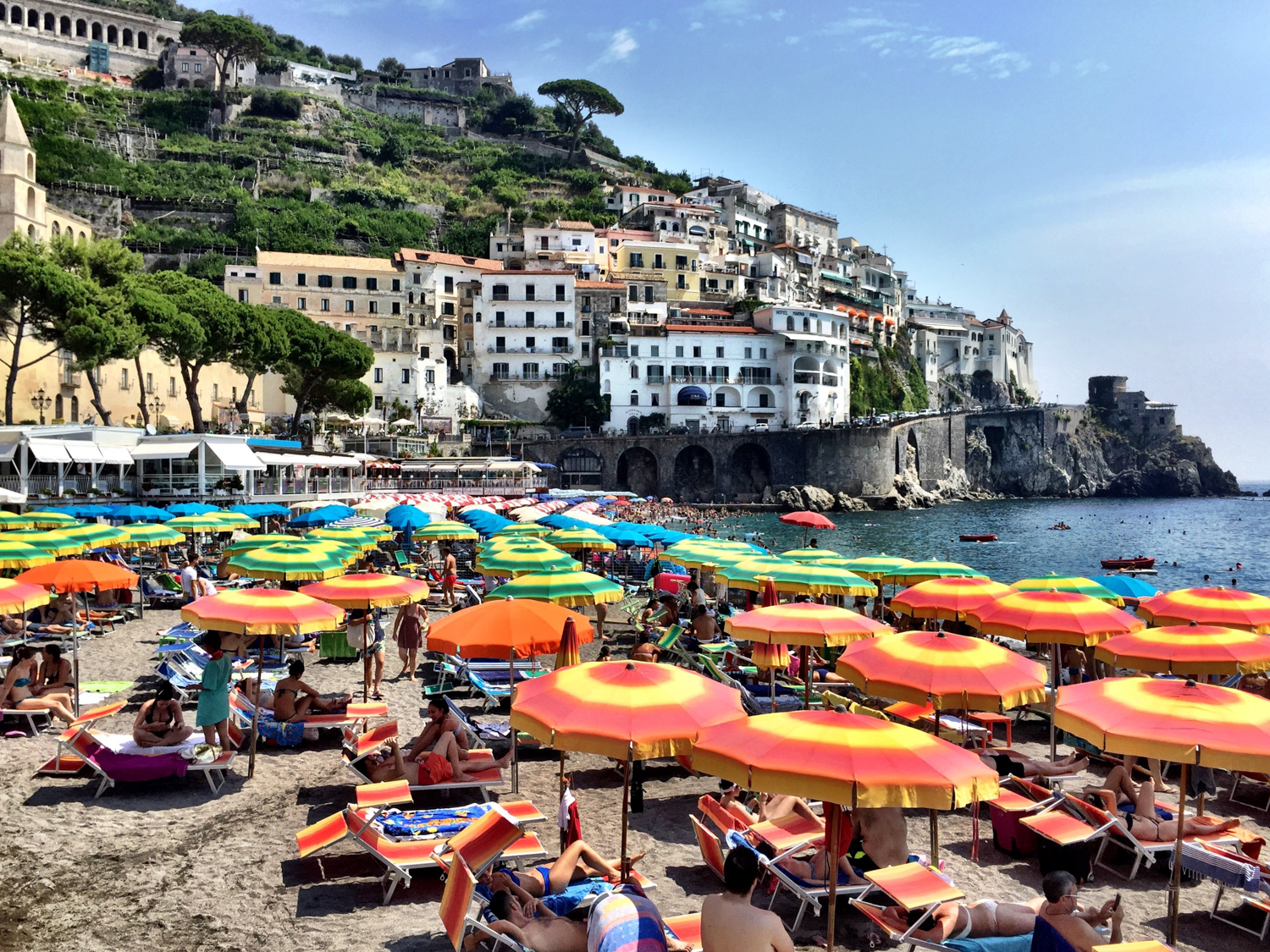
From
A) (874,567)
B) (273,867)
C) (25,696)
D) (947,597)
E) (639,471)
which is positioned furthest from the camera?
(639,471)

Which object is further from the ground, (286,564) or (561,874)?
(286,564)

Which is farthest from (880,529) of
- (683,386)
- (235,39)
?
(235,39)

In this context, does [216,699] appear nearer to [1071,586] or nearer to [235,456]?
[1071,586]

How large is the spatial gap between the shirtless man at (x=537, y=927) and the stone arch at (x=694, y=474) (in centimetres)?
6290

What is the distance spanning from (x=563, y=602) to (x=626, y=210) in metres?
89.3

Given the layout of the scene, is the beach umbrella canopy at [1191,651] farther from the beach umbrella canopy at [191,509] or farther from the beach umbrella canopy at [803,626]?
the beach umbrella canopy at [191,509]

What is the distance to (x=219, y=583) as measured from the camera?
1962cm

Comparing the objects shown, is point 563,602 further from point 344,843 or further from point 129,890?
point 129,890

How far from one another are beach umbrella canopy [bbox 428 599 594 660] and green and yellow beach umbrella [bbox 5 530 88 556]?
9336mm

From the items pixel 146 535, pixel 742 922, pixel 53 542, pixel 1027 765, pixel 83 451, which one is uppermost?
pixel 83 451

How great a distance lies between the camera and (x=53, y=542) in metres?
14.9

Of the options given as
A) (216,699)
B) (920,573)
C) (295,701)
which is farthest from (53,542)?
(920,573)

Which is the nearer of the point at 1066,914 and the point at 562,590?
the point at 1066,914

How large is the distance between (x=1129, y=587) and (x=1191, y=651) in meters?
7.89
